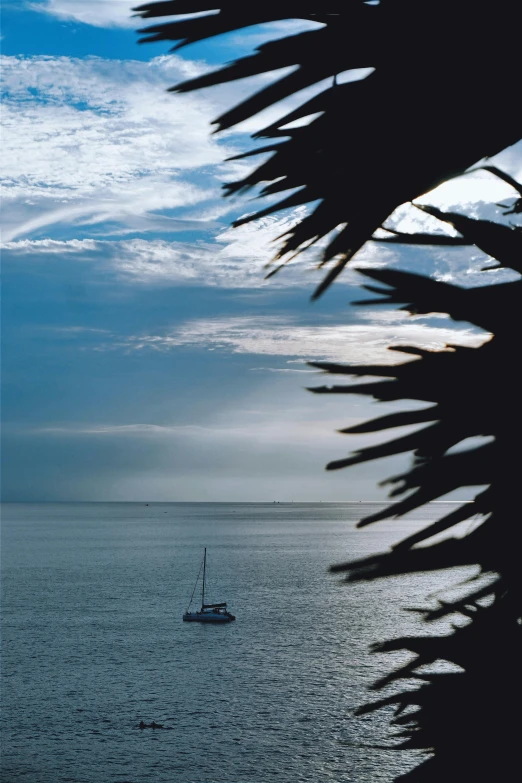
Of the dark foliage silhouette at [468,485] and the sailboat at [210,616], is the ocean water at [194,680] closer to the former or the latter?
the sailboat at [210,616]

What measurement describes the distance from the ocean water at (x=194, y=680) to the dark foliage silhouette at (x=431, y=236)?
9.00 meters

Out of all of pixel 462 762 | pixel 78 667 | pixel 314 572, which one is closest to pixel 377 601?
pixel 314 572

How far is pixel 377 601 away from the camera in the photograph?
74875mm

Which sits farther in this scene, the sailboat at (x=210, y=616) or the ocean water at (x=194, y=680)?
the sailboat at (x=210, y=616)

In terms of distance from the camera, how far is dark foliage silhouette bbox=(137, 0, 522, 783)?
47.8 inches

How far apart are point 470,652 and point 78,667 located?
51054mm

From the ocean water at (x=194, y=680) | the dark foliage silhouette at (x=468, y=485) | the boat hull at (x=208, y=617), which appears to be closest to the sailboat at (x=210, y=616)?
the boat hull at (x=208, y=617)

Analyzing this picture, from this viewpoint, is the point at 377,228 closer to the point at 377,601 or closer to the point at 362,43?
the point at 362,43

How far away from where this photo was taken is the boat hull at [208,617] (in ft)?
210

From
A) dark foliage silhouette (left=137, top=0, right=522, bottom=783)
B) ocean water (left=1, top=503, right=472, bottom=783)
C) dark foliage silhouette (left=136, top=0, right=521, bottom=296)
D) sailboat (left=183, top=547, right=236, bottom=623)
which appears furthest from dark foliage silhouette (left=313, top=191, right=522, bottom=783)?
sailboat (left=183, top=547, right=236, bottom=623)

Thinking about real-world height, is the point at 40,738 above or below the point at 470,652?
below

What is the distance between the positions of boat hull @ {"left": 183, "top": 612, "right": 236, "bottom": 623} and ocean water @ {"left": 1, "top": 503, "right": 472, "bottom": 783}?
2.29ft

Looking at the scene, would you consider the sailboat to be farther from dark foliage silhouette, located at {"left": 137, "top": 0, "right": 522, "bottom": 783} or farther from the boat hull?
dark foliage silhouette, located at {"left": 137, "top": 0, "right": 522, "bottom": 783}

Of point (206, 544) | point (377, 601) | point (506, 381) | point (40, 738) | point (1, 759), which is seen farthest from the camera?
point (206, 544)
